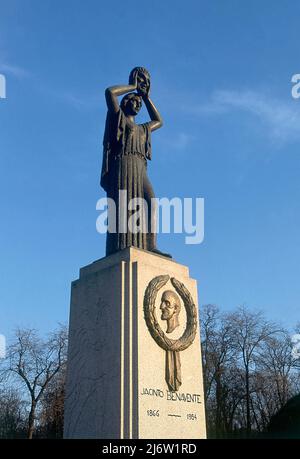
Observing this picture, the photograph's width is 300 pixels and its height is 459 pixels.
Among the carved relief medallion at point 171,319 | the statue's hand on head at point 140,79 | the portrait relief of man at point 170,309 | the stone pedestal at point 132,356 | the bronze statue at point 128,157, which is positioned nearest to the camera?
the stone pedestal at point 132,356

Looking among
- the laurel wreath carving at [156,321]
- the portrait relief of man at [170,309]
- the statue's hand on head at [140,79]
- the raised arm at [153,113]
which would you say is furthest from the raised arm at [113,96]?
the portrait relief of man at [170,309]

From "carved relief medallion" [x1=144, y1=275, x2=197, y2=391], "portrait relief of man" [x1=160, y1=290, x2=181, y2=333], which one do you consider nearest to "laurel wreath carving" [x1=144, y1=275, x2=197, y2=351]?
"carved relief medallion" [x1=144, y1=275, x2=197, y2=391]

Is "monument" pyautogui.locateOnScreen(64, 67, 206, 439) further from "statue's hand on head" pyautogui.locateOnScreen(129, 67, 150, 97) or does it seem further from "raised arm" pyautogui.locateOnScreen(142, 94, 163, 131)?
"raised arm" pyautogui.locateOnScreen(142, 94, 163, 131)

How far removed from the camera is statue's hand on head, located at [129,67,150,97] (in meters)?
11.0

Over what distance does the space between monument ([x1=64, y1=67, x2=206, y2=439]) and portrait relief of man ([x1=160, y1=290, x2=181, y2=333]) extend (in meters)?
0.02

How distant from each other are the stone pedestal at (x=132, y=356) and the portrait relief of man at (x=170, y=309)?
71 mm

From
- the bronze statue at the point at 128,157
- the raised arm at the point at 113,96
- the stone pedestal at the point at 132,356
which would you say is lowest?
the stone pedestal at the point at 132,356

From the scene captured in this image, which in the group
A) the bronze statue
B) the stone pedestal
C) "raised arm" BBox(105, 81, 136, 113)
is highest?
"raised arm" BBox(105, 81, 136, 113)

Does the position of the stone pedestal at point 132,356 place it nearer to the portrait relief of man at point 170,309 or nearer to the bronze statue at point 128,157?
the portrait relief of man at point 170,309

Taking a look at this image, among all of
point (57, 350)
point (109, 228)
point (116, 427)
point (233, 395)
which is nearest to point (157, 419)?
point (116, 427)

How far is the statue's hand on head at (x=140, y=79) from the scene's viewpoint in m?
11.0

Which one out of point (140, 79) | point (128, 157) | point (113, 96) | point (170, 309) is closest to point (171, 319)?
point (170, 309)
